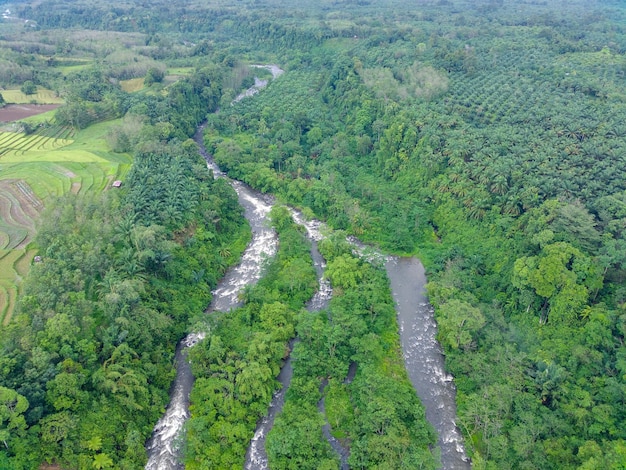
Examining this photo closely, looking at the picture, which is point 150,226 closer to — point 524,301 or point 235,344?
point 235,344

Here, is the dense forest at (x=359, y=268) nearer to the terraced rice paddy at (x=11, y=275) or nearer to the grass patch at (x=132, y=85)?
the terraced rice paddy at (x=11, y=275)

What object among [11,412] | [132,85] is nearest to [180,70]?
[132,85]

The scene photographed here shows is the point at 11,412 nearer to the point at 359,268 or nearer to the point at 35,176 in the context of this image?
the point at 359,268

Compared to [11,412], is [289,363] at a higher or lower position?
lower

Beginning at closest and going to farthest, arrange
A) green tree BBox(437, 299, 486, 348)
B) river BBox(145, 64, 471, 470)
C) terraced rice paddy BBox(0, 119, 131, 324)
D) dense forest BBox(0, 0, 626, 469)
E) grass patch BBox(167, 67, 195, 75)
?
dense forest BBox(0, 0, 626, 469) → river BBox(145, 64, 471, 470) → green tree BBox(437, 299, 486, 348) → terraced rice paddy BBox(0, 119, 131, 324) → grass patch BBox(167, 67, 195, 75)

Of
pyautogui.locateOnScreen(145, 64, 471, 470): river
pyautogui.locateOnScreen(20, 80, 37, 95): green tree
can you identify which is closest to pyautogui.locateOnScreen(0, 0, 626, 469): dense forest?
pyautogui.locateOnScreen(145, 64, 471, 470): river

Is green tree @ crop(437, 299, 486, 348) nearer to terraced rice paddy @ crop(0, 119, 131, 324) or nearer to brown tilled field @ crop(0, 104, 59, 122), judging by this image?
terraced rice paddy @ crop(0, 119, 131, 324)

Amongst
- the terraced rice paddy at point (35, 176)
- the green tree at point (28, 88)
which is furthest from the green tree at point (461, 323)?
the green tree at point (28, 88)
